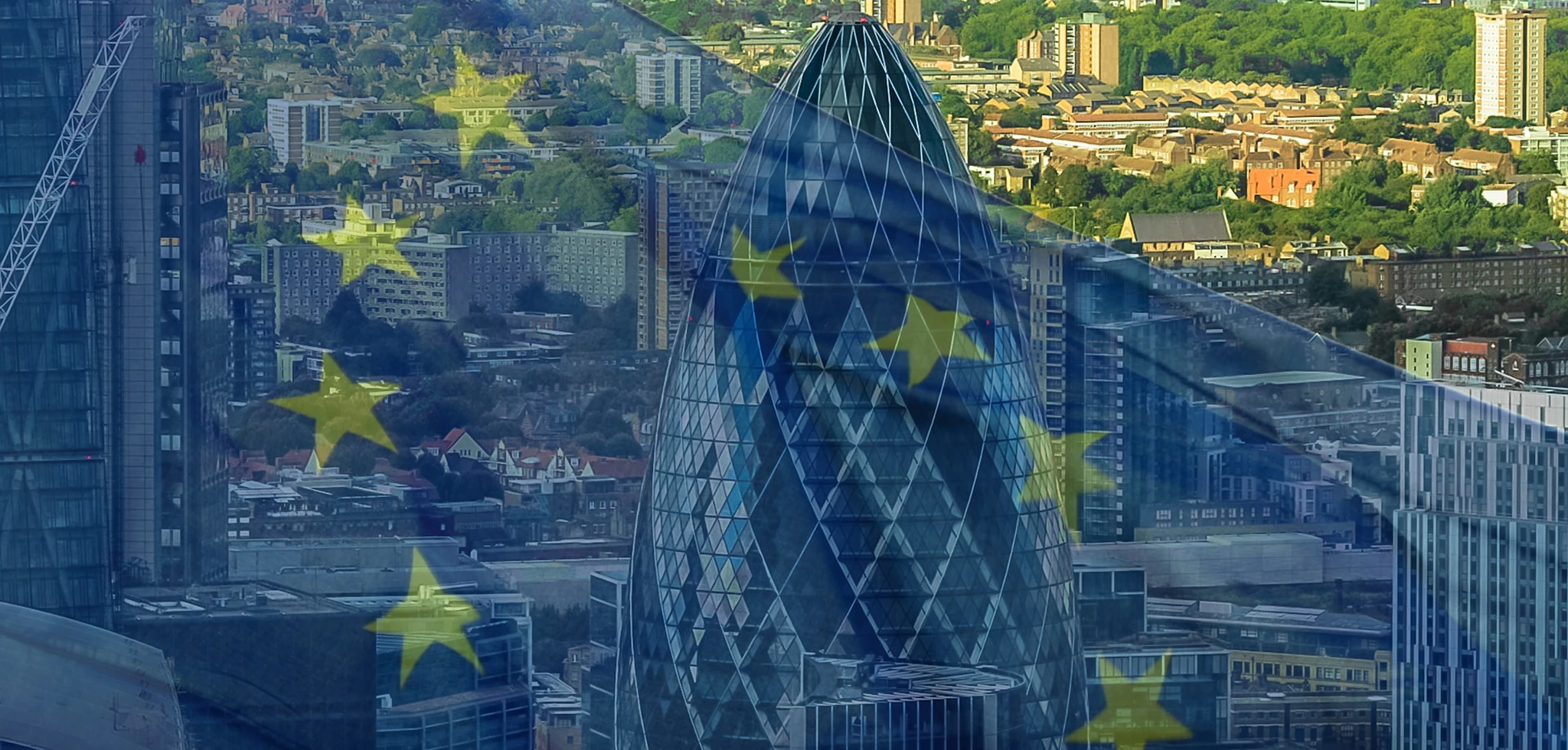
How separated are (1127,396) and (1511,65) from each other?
12.9 metres

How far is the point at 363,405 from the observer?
849 centimetres

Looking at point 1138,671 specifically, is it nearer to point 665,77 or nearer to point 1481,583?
point 1481,583

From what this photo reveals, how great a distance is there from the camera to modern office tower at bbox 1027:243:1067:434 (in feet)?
23.3

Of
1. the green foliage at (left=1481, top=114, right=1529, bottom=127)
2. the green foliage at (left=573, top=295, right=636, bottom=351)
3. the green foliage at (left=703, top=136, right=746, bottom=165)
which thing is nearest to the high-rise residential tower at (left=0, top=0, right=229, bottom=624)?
the green foliage at (left=573, top=295, right=636, bottom=351)

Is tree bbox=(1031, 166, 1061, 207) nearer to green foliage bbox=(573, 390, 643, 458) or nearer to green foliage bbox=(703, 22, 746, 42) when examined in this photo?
green foliage bbox=(703, 22, 746, 42)

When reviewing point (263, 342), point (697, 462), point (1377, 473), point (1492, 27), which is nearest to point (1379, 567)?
point (1377, 473)

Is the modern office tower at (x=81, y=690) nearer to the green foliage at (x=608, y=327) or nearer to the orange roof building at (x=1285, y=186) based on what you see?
the green foliage at (x=608, y=327)

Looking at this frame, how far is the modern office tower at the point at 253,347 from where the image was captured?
8.87m

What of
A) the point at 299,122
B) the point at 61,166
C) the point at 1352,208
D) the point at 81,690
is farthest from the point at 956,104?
the point at 81,690

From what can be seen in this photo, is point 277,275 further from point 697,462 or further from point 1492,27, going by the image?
point 1492,27

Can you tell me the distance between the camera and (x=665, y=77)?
7836 mm

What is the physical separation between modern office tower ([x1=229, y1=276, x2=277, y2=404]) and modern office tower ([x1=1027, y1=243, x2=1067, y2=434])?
80.9 inches

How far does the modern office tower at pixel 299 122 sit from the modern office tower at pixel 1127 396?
2.13 meters

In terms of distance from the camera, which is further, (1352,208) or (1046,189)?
(1352,208)
